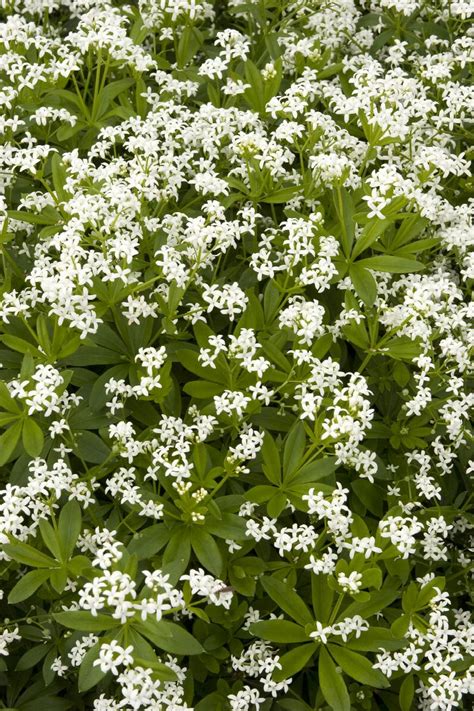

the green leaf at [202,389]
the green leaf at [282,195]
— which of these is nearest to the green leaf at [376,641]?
the green leaf at [202,389]

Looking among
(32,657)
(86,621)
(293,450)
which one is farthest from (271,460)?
(32,657)

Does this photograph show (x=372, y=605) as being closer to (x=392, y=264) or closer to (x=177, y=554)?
(x=177, y=554)

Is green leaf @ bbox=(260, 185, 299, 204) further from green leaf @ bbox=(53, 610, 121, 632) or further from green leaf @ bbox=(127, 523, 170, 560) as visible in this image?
green leaf @ bbox=(53, 610, 121, 632)

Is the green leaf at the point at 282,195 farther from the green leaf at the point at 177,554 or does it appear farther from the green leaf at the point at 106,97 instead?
the green leaf at the point at 177,554

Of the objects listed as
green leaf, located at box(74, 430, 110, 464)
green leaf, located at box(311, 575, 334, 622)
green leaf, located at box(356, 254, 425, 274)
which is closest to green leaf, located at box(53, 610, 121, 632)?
green leaf, located at box(74, 430, 110, 464)

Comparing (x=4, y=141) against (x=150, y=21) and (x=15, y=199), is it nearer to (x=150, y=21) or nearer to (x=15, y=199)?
(x=15, y=199)
